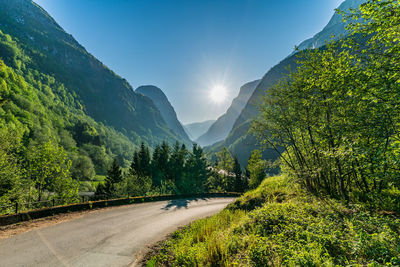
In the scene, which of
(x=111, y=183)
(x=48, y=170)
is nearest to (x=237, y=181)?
(x=111, y=183)

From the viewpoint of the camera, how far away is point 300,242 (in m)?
5.10

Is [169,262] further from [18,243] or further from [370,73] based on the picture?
[370,73]

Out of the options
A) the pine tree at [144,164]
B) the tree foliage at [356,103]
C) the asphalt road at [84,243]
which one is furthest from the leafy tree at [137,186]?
the tree foliage at [356,103]

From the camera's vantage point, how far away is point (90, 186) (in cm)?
6381

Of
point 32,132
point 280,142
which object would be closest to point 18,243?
point 280,142

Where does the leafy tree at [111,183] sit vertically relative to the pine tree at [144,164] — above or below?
below

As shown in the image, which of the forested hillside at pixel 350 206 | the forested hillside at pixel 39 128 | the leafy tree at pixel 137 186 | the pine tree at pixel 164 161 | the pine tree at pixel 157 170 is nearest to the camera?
the forested hillside at pixel 350 206

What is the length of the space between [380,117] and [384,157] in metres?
1.69

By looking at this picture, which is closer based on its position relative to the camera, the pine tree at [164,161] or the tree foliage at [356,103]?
the tree foliage at [356,103]

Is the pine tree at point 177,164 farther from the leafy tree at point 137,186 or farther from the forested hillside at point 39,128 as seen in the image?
the forested hillside at point 39,128

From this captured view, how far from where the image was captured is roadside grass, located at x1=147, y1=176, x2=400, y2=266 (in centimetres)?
395

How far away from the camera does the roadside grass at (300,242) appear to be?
3.95 m

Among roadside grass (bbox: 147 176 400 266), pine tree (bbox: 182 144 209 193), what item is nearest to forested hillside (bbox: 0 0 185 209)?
roadside grass (bbox: 147 176 400 266)

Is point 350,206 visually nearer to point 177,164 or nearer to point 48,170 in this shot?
point 48,170
